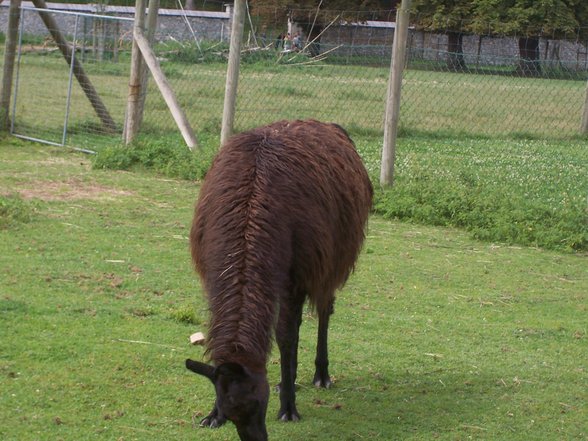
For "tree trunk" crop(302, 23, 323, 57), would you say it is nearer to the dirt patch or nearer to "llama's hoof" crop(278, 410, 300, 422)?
the dirt patch

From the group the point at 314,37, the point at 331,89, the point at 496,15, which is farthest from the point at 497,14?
the point at 331,89

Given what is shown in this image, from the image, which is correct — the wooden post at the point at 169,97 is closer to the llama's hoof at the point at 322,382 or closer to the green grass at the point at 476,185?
the green grass at the point at 476,185

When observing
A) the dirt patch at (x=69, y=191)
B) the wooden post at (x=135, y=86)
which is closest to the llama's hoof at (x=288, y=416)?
the dirt patch at (x=69, y=191)

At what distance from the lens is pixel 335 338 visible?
6195mm

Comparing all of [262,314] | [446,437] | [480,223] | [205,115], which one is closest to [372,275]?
[480,223]

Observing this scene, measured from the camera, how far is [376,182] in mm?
10422

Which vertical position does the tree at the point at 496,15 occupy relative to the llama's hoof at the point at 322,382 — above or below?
above

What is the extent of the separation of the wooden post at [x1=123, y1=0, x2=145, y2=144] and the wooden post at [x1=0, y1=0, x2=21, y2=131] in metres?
2.48

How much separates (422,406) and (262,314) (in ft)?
4.85

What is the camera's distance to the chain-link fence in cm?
1435

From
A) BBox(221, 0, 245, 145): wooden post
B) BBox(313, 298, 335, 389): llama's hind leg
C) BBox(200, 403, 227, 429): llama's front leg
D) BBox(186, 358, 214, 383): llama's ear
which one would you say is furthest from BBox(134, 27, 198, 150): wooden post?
BBox(186, 358, 214, 383): llama's ear

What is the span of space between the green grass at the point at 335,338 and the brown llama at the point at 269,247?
39 centimetres

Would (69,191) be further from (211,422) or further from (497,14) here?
(497,14)

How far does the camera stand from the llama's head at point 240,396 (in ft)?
12.6
